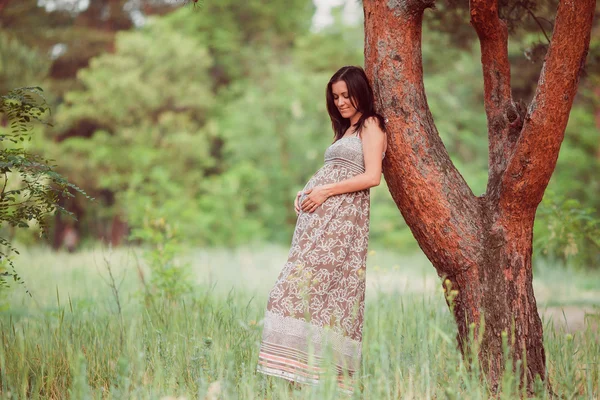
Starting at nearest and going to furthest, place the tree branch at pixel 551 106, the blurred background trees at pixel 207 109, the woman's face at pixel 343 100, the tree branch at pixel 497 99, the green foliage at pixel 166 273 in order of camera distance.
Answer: the tree branch at pixel 551 106 < the tree branch at pixel 497 99 < the woman's face at pixel 343 100 < the green foliage at pixel 166 273 < the blurred background trees at pixel 207 109

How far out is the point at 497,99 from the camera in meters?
3.53

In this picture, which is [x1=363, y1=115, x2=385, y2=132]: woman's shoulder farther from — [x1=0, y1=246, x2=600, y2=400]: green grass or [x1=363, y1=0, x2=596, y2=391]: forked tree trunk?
[x1=0, y1=246, x2=600, y2=400]: green grass

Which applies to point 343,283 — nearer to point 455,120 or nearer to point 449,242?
point 449,242

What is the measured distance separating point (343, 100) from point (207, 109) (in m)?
14.3

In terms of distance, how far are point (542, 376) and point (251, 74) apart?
1695 centimetres

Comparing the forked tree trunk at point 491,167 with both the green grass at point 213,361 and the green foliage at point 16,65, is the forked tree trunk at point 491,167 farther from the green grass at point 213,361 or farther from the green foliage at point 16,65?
the green foliage at point 16,65

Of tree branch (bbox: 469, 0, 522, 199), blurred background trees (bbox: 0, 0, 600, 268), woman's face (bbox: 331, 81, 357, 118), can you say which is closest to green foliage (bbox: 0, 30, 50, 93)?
blurred background trees (bbox: 0, 0, 600, 268)

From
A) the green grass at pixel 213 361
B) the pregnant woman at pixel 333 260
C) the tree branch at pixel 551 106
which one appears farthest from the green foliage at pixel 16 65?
the tree branch at pixel 551 106

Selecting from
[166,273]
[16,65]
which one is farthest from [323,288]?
[16,65]

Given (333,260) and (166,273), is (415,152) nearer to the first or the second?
(333,260)

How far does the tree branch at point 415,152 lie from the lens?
10.9ft

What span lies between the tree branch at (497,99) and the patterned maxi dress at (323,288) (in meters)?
0.78

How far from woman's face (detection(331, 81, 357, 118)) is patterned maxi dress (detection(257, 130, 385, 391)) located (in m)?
0.17

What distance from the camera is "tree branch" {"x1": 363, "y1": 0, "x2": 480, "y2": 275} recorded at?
3332mm
